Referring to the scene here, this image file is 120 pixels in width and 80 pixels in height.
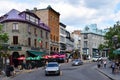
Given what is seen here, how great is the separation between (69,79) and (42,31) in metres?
45.1

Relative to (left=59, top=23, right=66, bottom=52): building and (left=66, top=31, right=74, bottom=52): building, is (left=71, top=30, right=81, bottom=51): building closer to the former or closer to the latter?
(left=66, top=31, right=74, bottom=52): building

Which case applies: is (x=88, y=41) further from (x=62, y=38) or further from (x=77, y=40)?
(x=62, y=38)

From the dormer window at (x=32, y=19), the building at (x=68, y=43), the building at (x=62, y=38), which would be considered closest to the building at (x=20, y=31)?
the dormer window at (x=32, y=19)

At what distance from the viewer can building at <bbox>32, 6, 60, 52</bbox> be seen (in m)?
84.1

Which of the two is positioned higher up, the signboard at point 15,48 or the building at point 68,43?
the building at point 68,43

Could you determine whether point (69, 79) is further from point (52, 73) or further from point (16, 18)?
point (16, 18)

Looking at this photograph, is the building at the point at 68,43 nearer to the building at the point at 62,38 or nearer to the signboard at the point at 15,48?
the building at the point at 62,38

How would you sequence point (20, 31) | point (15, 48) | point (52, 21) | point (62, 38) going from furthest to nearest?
point (62, 38) → point (52, 21) → point (20, 31) → point (15, 48)

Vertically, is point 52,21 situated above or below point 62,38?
above

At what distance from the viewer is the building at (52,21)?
276 feet

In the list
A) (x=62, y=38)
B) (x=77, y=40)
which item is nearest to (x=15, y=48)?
(x=62, y=38)

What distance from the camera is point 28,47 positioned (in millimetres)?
68312

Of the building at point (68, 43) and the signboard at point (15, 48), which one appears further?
the building at point (68, 43)

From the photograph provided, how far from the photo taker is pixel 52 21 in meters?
87.8
